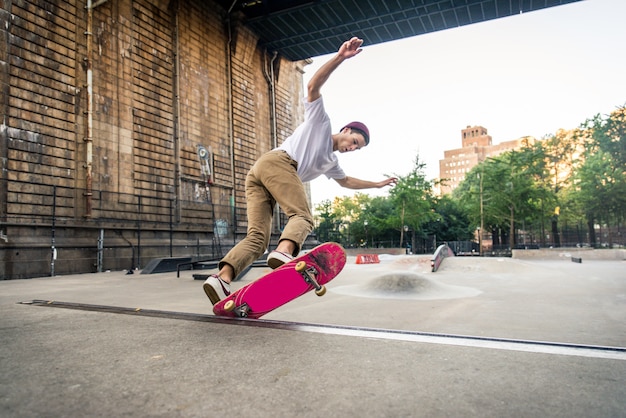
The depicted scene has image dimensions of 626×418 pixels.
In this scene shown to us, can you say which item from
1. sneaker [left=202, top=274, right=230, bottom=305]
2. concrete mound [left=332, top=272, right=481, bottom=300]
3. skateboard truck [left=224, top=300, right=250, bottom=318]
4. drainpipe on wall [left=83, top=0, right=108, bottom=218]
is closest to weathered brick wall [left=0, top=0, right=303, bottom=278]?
drainpipe on wall [left=83, top=0, right=108, bottom=218]

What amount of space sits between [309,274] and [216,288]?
2.29 ft

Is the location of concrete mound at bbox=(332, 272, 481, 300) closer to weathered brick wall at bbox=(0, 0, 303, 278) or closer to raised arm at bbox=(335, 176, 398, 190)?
raised arm at bbox=(335, 176, 398, 190)

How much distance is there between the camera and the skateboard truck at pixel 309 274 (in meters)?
2.40

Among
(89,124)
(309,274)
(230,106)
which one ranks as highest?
(230,106)

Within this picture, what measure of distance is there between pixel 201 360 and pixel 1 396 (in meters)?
0.67

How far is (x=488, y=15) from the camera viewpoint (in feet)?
66.0

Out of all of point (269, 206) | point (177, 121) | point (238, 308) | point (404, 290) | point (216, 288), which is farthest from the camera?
point (177, 121)

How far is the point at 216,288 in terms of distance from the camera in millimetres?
2654

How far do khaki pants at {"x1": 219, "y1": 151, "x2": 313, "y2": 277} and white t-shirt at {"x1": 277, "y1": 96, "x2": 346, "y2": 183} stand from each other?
94 mm

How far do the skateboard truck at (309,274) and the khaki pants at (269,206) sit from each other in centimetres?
35

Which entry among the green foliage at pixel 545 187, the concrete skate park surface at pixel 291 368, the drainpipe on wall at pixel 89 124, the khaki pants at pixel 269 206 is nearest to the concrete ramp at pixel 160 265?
the drainpipe on wall at pixel 89 124

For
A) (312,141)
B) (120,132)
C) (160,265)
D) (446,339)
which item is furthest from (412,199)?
(446,339)

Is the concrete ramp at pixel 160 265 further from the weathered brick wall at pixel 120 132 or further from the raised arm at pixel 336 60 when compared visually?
the raised arm at pixel 336 60

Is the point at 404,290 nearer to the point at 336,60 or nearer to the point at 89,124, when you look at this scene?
the point at 336,60
